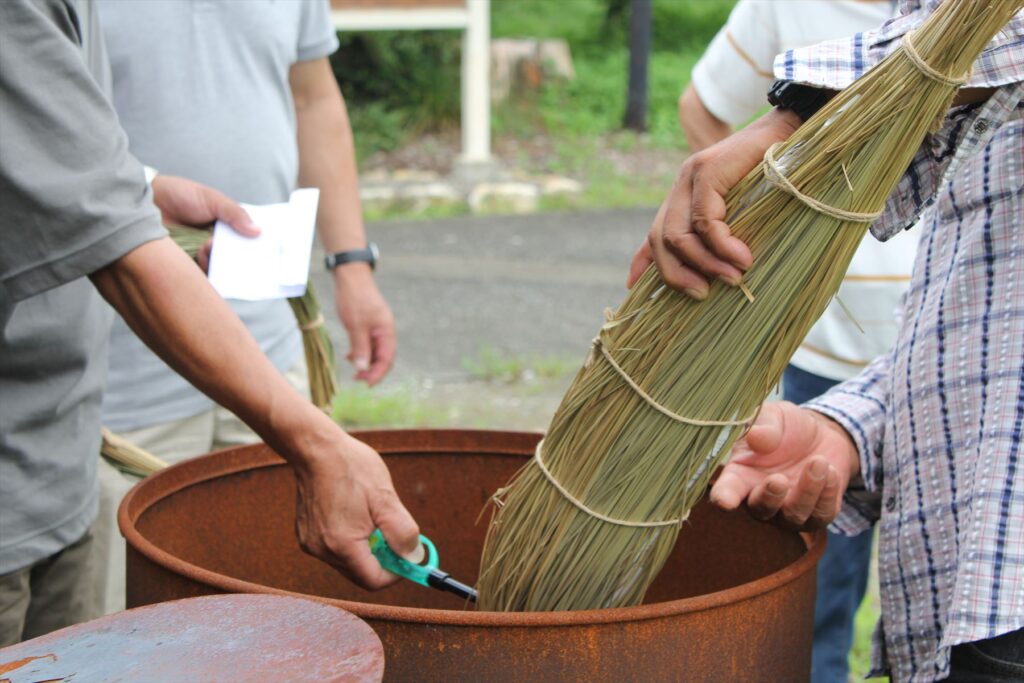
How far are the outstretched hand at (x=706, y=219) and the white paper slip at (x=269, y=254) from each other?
75 centimetres

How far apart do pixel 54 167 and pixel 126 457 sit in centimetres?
Result: 81

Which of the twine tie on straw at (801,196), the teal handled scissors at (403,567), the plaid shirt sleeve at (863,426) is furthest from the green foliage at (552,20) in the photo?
the twine tie on straw at (801,196)

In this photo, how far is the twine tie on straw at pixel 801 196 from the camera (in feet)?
4.33

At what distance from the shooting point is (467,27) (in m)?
8.44

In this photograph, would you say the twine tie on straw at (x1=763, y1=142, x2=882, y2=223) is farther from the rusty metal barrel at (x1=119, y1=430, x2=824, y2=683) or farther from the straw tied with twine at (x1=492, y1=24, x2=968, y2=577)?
the rusty metal barrel at (x1=119, y1=430, x2=824, y2=683)

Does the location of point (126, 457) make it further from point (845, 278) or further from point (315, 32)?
point (845, 278)

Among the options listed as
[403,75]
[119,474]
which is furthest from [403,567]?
[403,75]

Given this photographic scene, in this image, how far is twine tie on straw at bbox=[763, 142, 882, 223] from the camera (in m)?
1.32

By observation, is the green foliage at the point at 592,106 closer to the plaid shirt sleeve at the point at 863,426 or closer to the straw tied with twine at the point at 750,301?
the plaid shirt sleeve at the point at 863,426

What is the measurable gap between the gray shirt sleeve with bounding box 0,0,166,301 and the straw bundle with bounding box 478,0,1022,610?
59cm

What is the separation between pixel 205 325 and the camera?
1.50 m

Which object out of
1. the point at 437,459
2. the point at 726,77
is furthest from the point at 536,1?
the point at 437,459

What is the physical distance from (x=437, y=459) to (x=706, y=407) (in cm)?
65

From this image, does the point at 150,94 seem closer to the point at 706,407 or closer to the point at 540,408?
the point at 706,407
